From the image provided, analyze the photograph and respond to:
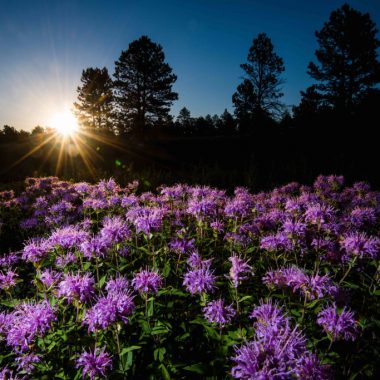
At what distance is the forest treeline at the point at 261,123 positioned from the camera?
14.3 m

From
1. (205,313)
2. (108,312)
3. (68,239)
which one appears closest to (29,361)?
(108,312)

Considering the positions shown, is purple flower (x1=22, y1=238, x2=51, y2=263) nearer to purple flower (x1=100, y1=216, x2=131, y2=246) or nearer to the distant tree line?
purple flower (x1=100, y1=216, x2=131, y2=246)

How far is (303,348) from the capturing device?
1367 mm

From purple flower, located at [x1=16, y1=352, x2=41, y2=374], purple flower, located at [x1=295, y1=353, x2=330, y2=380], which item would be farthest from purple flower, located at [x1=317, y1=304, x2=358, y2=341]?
purple flower, located at [x1=16, y1=352, x2=41, y2=374]

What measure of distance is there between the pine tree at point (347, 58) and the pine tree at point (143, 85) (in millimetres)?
16078

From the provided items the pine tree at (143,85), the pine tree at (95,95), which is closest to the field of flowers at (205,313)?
the pine tree at (143,85)

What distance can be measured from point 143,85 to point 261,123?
14790mm

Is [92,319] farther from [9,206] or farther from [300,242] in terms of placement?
[9,206]

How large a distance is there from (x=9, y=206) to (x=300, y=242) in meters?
5.85

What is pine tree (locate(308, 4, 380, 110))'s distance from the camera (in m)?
24.6

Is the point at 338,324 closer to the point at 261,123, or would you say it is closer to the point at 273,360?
the point at 273,360

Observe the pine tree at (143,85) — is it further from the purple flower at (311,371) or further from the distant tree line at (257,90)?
the purple flower at (311,371)

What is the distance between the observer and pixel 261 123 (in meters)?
28.3

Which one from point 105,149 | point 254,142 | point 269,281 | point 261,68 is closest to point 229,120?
point 261,68
